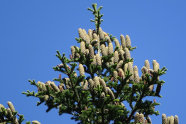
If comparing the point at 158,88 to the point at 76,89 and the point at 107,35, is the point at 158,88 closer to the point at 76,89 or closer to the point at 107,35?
the point at 76,89

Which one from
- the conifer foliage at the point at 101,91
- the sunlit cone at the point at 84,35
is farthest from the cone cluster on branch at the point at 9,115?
the sunlit cone at the point at 84,35

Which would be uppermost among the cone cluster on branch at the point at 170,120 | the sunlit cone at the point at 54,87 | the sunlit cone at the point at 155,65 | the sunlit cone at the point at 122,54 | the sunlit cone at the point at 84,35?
the sunlit cone at the point at 84,35

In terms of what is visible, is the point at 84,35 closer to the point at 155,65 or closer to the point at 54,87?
the point at 54,87

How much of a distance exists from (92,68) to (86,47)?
1129 millimetres

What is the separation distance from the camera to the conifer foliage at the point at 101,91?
9.74 m

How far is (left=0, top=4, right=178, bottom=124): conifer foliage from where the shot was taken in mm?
9742

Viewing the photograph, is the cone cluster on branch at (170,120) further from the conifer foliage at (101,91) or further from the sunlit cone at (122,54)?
the sunlit cone at (122,54)

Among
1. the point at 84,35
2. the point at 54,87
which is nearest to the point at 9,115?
the point at 54,87

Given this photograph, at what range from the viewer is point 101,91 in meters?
9.65

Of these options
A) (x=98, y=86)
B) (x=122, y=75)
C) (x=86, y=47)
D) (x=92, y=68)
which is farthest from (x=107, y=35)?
(x=98, y=86)

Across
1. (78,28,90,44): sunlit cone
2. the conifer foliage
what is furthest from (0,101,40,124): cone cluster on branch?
(78,28,90,44): sunlit cone

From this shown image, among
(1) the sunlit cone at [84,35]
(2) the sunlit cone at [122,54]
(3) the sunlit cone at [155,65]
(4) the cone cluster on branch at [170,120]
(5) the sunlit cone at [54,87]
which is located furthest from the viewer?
(1) the sunlit cone at [84,35]

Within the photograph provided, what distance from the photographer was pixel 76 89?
1045 centimetres

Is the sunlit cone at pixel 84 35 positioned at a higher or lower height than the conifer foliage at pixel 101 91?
higher
